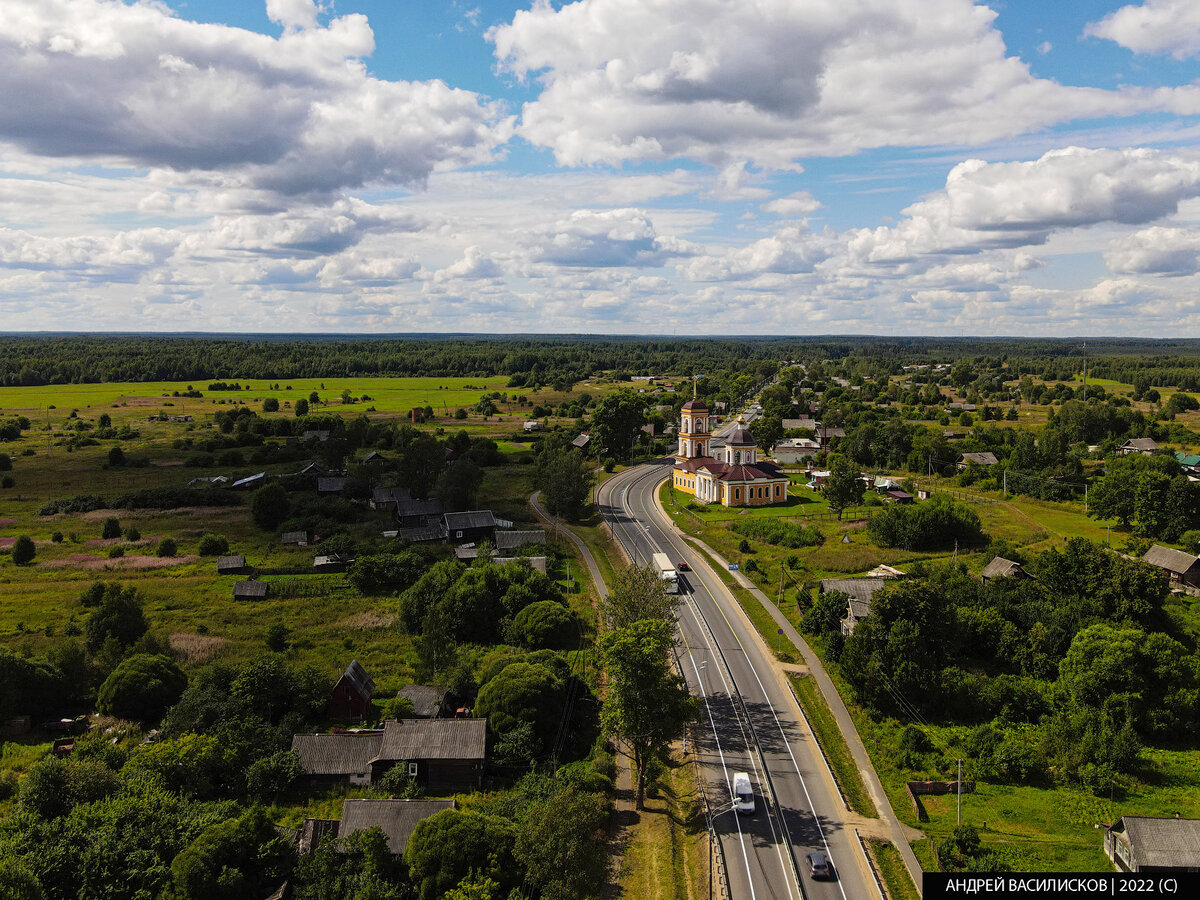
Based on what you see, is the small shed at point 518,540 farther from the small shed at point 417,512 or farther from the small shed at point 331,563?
the small shed at point 331,563

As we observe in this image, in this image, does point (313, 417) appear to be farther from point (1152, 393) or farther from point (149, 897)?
point (1152, 393)

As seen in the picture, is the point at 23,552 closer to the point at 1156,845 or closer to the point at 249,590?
the point at 249,590

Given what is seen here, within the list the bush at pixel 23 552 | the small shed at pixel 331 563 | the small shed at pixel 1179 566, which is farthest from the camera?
the bush at pixel 23 552

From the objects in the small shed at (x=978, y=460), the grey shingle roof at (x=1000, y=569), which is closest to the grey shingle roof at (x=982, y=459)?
the small shed at (x=978, y=460)

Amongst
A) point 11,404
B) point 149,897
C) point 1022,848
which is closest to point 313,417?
point 11,404

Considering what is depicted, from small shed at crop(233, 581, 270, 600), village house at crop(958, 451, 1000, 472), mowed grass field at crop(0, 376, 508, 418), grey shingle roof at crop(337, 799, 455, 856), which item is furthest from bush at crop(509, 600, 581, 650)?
mowed grass field at crop(0, 376, 508, 418)
